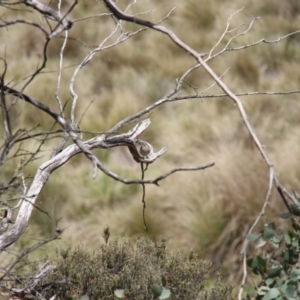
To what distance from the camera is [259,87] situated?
825 cm

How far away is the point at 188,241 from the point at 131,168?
1.78 m

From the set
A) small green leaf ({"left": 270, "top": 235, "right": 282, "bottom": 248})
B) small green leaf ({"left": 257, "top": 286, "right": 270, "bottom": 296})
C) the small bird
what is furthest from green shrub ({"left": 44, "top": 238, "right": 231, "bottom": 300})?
small green leaf ({"left": 270, "top": 235, "right": 282, "bottom": 248})

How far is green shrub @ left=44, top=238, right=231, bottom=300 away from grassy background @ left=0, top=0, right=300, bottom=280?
395 mm

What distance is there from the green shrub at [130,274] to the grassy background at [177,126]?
1.29 feet

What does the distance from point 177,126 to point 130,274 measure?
4147 mm

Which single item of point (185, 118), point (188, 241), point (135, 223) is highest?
point (185, 118)

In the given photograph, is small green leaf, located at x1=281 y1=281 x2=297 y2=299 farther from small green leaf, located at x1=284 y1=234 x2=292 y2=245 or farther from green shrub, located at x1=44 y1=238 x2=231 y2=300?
green shrub, located at x1=44 y1=238 x2=231 y2=300

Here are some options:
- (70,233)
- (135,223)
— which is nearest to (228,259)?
(135,223)

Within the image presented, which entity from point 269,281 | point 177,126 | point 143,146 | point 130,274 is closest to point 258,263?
point 269,281

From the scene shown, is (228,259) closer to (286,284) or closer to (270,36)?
(286,284)

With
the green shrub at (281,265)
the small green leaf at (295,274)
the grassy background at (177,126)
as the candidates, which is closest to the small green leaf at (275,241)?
the green shrub at (281,265)

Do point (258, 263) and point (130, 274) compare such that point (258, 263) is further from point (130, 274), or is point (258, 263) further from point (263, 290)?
point (130, 274)

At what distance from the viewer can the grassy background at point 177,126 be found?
5.64 metres

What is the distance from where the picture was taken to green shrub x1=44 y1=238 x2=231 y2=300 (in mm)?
3475
